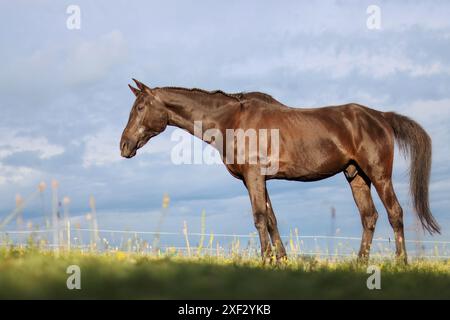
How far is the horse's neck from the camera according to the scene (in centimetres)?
1064

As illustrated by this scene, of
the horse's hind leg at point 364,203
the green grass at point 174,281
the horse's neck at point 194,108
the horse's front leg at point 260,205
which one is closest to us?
the green grass at point 174,281

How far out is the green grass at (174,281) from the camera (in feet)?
18.2

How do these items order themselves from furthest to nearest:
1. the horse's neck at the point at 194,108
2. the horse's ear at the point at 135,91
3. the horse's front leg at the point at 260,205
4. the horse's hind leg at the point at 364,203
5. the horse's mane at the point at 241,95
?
the horse's hind leg at the point at 364,203
the horse's ear at the point at 135,91
the horse's mane at the point at 241,95
the horse's neck at the point at 194,108
the horse's front leg at the point at 260,205

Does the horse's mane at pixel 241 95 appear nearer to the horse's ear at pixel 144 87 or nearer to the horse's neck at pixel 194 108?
the horse's neck at pixel 194 108

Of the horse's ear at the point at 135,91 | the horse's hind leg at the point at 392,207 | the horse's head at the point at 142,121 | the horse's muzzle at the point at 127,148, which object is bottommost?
the horse's hind leg at the point at 392,207

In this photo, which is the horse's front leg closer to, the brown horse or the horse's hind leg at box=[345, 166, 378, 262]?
the brown horse

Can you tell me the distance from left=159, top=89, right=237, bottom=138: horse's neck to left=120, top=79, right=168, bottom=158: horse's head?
6.6 inches

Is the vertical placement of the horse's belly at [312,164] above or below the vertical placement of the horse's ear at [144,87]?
below

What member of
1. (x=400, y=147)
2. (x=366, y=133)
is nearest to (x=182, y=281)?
(x=366, y=133)

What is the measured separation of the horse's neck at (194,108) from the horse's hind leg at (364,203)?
114 inches

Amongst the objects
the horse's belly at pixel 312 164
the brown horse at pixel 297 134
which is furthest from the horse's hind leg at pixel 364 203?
the horse's belly at pixel 312 164

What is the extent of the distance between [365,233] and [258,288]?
20.1ft

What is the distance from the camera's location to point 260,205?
382 inches
